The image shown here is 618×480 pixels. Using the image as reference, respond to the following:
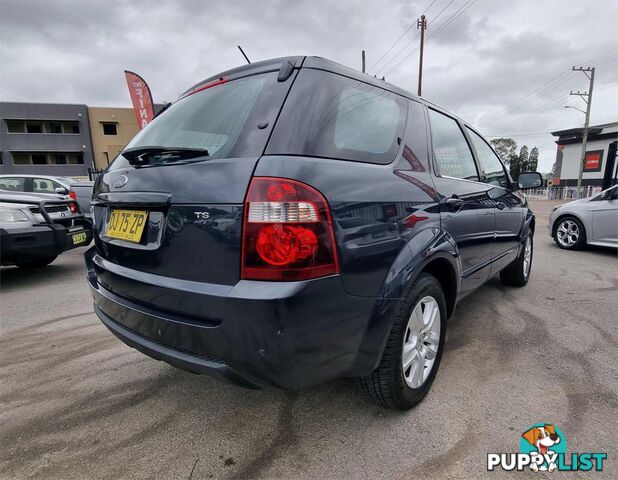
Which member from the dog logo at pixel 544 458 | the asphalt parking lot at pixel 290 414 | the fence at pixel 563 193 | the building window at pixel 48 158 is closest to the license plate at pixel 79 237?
the asphalt parking lot at pixel 290 414

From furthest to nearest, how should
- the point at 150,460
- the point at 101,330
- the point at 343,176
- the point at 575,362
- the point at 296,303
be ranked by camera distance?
the point at 101,330 → the point at 575,362 → the point at 150,460 → the point at 343,176 → the point at 296,303

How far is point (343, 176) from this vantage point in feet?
4.76

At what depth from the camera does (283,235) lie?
1.29m

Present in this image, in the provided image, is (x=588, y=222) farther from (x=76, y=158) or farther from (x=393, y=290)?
(x=76, y=158)

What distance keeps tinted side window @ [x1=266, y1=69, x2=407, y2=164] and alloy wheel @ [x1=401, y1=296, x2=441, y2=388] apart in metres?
0.84

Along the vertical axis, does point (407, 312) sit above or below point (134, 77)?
below

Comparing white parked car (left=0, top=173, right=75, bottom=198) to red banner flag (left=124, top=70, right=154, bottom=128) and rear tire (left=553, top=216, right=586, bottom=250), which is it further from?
rear tire (left=553, top=216, right=586, bottom=250)

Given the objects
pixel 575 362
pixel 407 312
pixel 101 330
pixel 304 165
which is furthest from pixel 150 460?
pixel 575 362

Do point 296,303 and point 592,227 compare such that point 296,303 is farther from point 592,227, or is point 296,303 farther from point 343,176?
point 592,227

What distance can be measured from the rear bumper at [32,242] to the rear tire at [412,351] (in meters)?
4.54

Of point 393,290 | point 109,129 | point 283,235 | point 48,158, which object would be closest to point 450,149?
point 393,290

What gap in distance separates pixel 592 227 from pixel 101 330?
7.66m

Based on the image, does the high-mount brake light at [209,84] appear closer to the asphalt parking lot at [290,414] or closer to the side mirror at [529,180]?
the asphalt parking lot at [290,414]

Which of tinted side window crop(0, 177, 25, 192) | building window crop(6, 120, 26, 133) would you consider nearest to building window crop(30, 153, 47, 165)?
building window crop(6, 120, 26, 133)
